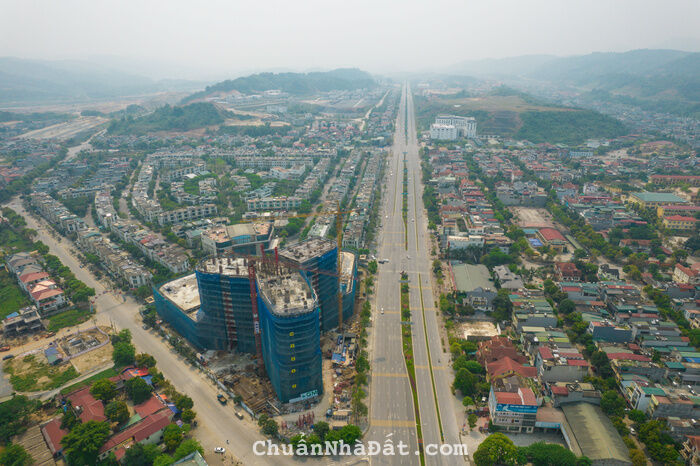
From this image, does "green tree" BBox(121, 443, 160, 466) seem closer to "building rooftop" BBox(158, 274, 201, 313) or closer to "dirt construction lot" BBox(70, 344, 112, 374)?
"dirt construction lot" BBox(70, 344, 112, 374)

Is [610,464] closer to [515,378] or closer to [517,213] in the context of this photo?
[515,378]

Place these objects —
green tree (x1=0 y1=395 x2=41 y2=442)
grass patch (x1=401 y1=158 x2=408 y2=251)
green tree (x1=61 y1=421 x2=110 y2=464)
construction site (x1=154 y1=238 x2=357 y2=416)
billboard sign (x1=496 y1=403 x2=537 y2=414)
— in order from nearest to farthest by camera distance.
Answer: green tree (x1=61 y1=421 x2=110 y2=464)
green tree (x1=0 y1=395 x2=41 y2=442)
billboard sign (x1=496 y1=403 x2=537 y2=414)
construction site (x1=154 y1=238 x2=357 y2=416)
grass patch (x1=401 y1=158 x2=408 y2=251)

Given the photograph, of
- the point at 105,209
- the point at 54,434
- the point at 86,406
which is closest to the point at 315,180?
the point at 105,209

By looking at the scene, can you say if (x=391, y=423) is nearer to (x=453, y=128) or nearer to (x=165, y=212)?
(x=165, y=212)

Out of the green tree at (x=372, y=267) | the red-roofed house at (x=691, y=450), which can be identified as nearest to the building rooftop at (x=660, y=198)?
the green tree at (x=372, y=267)

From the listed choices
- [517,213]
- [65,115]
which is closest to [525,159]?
[517,213]

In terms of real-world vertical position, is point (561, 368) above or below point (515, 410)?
above

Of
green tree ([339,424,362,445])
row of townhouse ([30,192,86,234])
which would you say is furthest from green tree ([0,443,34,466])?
row of townhouse ([30,192,86,234])
